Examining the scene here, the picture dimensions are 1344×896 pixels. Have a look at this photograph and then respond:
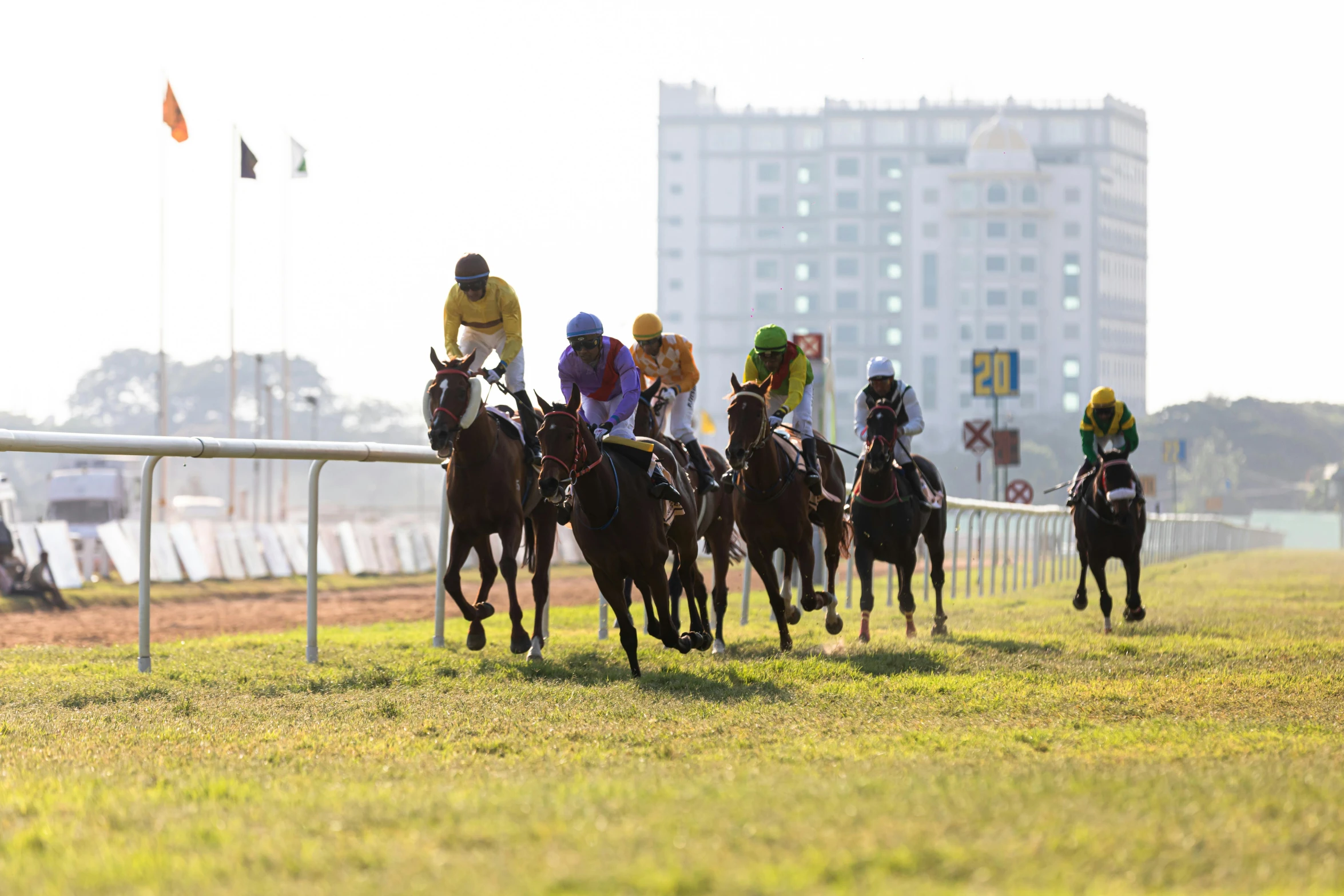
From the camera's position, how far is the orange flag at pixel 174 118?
130 feet

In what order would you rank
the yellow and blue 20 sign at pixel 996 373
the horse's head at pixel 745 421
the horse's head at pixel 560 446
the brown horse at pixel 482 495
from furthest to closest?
the yellow and blue 20 sign at pixel 996 373 → the horse's head at pixel 745 421 → the brown horse at pixel 482 495 → the horse's head at pixel 560 446

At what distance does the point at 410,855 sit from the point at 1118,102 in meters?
158

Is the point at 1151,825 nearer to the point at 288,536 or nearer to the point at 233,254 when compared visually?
the point at 288,536

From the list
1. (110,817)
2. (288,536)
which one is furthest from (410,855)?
(288,536)

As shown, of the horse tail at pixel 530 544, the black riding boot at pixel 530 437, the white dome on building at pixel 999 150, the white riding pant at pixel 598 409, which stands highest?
the white dome on building at pixel 999 150

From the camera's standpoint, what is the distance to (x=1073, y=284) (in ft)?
468

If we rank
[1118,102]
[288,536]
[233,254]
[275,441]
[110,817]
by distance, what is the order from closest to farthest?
1. [110,817]
2. [275,441]
3. [288,536]
4. [233,254]
5. [1118,102]

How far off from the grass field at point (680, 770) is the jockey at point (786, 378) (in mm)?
1442

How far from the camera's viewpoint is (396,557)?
3719cm

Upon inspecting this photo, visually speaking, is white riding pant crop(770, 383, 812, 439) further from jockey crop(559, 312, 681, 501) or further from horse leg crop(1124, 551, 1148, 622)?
horse leg crop(1124, 551, 1148, 622)

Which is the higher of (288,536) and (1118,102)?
(1118,102)

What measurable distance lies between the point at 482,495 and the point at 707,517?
2.08m

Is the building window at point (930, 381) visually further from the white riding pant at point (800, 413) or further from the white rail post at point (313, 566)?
the white rail post at point (313, 566)

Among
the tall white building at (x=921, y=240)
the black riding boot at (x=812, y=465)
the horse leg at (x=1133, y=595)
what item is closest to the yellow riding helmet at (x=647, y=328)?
the black riding boot at (x=812, y=465)
